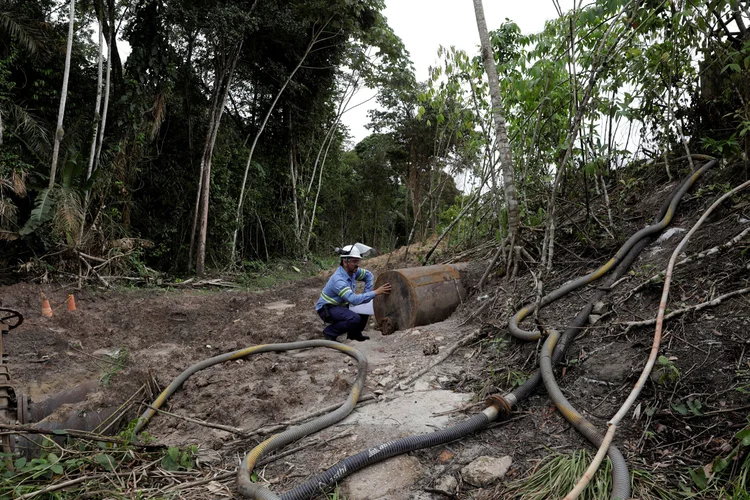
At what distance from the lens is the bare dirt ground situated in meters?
2.29

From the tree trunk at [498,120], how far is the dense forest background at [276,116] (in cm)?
2

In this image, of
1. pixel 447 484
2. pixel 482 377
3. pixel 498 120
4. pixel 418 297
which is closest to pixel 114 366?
pixel 418 297

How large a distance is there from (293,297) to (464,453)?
22.6 ft

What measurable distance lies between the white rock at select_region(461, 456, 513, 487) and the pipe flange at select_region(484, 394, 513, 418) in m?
0.32

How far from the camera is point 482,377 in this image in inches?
131

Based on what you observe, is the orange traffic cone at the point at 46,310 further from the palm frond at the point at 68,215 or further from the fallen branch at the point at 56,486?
the fallen branch at the point at 56,486

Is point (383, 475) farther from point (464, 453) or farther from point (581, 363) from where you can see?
point (581, 363)

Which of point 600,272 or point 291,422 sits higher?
point 600,272

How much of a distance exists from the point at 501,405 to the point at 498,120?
2885mm

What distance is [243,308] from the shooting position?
8.00 metres

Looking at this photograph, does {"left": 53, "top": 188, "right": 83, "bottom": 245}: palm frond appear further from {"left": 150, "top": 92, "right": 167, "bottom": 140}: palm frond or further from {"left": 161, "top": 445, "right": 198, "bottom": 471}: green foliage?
{"left": 161, "top": 445, "right": 198, "bottom": 471}: green foliage

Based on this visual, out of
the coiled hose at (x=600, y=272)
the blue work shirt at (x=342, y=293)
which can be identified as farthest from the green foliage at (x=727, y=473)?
the blue work shirt at (x=342, y=293)

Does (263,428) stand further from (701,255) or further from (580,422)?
(701,255)

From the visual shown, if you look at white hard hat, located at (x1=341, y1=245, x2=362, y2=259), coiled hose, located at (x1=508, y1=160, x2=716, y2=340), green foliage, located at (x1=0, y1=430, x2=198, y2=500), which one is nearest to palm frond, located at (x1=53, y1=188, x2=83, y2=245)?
white hard hat, located at (x1=341, y1=245, x2=362, y2=259)
